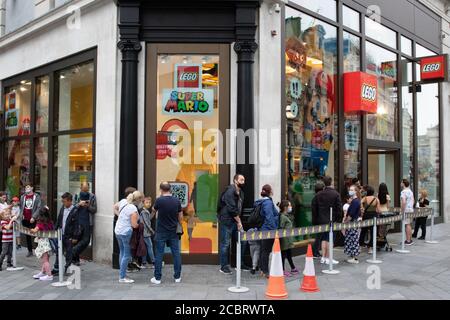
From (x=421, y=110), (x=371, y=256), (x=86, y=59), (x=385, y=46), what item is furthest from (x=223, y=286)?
(x=421, y=110)

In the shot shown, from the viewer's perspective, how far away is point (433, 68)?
1532cm

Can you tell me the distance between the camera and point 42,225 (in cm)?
840

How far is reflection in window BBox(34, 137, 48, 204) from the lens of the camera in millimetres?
12133

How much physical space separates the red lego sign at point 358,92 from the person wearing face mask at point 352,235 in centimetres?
283

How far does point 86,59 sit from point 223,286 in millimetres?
6350

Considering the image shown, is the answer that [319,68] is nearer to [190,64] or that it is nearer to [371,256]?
[190,64]

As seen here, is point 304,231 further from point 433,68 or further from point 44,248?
point 433,68

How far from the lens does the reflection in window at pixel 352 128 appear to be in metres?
12.3

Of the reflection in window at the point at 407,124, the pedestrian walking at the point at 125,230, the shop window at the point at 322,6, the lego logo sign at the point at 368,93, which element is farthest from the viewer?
the reflection in window at the point at 407,124

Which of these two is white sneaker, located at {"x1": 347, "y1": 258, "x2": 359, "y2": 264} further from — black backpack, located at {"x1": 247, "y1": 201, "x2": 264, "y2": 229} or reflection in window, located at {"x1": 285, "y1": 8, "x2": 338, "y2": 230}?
black backpack, located at {"x1": 247, "y1": 201, "x2": 264, "y2": 229}

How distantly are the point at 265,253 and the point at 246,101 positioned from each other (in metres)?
3.16

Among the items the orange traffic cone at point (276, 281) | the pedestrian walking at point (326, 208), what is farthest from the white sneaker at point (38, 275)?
the pedestrian walking at point (326, 208)

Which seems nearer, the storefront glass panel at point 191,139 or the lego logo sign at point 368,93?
the storefront glass panel at point 191,139

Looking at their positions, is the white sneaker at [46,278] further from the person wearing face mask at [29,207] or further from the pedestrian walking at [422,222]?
the pedestrian walking at [422,222]
